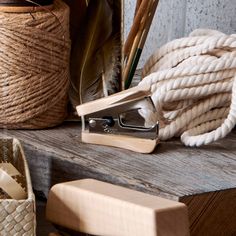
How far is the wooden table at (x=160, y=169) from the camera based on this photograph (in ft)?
2.76

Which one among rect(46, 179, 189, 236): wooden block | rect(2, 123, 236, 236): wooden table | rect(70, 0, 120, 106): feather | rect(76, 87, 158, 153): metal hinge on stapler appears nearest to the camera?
rect(46, 179, 189, 236): wooden block

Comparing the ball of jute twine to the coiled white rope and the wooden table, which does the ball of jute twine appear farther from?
the coiled white rope

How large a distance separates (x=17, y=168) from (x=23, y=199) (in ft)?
0.50

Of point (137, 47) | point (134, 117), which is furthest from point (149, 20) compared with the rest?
point (134, 117)

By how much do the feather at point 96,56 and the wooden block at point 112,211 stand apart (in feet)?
1.07

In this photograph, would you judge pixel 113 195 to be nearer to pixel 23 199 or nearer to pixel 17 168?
pixel 23 199

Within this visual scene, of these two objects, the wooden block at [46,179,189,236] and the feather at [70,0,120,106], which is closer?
the wooden block at [46,179,189,236]

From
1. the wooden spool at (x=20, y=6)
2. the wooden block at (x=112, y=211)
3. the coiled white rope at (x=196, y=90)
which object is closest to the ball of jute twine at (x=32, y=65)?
the wooden spool at (x=20, y=6)

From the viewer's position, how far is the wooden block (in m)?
0.74

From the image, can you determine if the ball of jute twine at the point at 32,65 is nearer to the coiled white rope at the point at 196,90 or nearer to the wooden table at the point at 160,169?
the wooden table at the point at 160,169

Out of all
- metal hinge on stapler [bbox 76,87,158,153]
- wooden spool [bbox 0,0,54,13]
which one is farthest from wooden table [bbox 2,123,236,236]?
wooden spool [bbox 0,0,54,13]

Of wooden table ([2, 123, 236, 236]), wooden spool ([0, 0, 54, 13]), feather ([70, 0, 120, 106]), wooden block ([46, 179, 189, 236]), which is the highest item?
wooden spool ([0, 0, 54, 13])

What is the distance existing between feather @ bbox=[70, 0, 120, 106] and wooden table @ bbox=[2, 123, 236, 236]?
74 mm

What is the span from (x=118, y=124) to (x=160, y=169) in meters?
0.12
